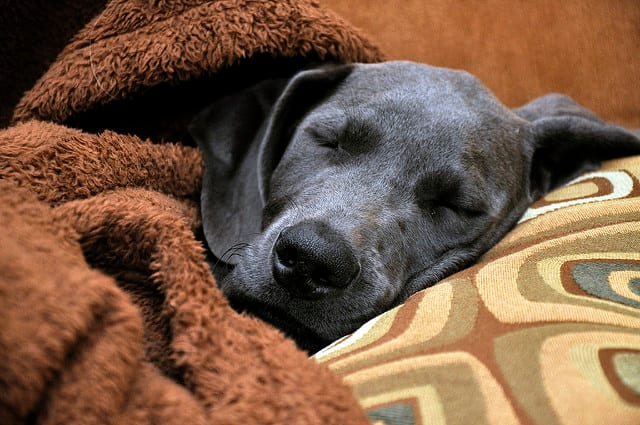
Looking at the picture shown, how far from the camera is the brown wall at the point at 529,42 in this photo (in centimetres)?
251

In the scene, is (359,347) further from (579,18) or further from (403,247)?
(579,18)

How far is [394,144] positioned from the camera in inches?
63.5

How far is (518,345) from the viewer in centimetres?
97

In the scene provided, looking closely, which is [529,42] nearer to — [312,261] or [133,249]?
[312,261]

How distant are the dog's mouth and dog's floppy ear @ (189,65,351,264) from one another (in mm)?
325

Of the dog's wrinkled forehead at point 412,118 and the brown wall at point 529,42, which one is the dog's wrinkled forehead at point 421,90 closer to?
the dog's wrinkled forehead at point 412,118

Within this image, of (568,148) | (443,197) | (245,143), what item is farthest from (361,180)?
(568,148)

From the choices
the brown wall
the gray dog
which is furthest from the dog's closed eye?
the brown wall

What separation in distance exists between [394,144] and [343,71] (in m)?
0.36

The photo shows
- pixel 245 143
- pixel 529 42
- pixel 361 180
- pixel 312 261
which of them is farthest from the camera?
pixel 529 42

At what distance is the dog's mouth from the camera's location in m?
1.34

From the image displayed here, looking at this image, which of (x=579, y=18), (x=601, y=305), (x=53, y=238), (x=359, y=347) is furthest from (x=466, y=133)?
(x=579, y=18)

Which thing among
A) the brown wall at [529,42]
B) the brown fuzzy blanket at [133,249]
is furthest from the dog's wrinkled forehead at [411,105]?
the brown wall at [529,42]

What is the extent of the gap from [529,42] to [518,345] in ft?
6.23
